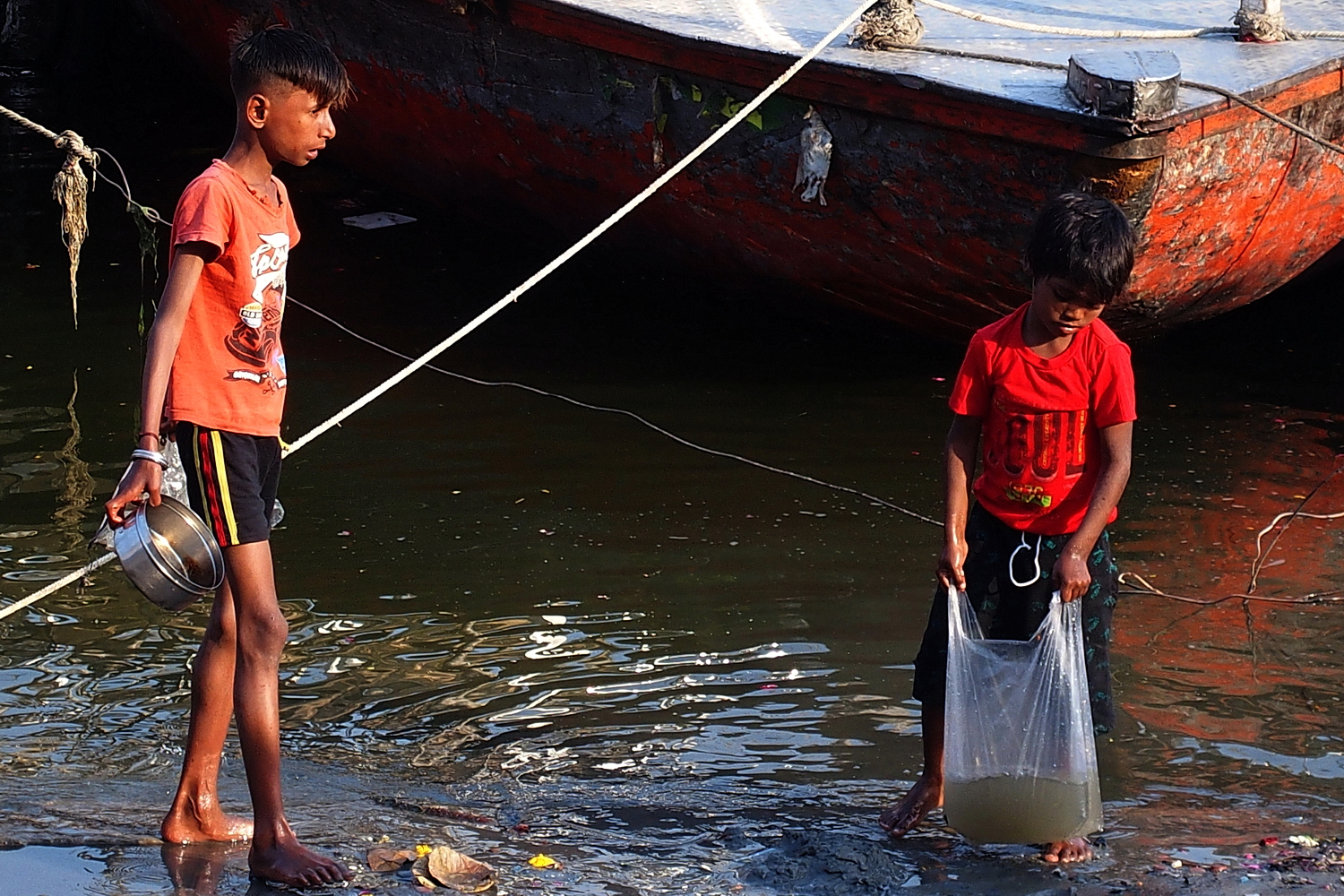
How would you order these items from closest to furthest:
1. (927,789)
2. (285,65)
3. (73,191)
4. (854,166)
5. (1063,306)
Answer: (285,65)
(1063,306)
(927,789)
(73,191)
(854,166)

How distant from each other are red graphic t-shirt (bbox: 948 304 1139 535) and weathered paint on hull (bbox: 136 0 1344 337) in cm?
215

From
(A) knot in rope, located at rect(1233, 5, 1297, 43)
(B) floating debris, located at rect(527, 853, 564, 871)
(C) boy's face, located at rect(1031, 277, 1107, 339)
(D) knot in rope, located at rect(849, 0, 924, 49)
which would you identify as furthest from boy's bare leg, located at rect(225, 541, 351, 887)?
(A) knot in rope, located at rect(1233, 5, 1297, 43)

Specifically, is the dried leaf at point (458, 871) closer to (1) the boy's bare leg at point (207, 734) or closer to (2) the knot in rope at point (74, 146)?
(1) the boy's bare leg at point (207, 734)

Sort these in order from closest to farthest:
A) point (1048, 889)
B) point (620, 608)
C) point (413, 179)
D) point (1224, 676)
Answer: point (1048, 889), point (1224, 676), point (620, 608), point (413, 179)

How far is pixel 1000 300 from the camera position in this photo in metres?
5.54

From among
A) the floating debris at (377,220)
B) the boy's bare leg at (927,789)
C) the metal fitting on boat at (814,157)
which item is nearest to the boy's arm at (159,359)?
the boy's bare leg at (927,789)

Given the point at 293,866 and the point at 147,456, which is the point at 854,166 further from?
the point at 293,866

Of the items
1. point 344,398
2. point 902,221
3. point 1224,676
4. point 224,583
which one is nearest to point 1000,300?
point 902,221

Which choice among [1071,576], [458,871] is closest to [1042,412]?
[1071,576]

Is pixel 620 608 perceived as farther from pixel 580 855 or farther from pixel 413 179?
pixel 413 179

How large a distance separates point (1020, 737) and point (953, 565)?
345mm

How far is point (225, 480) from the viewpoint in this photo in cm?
260

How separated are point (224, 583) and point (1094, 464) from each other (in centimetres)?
164

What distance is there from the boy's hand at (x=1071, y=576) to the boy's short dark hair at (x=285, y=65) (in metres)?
1.58
